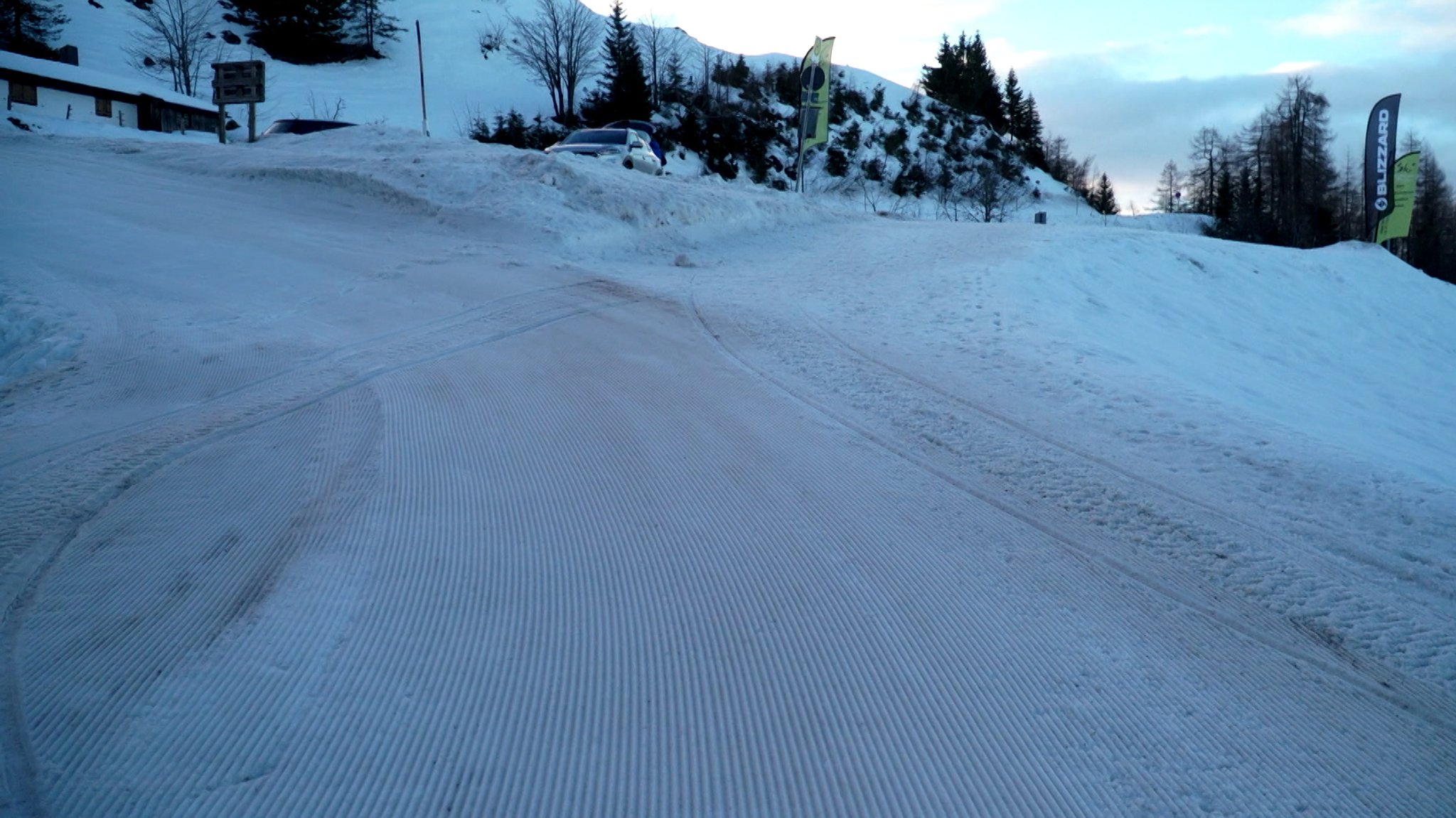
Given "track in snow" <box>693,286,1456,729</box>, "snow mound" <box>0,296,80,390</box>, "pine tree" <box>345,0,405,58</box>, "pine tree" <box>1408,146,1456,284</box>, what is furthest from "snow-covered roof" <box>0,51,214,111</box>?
"pine tree" <box>1408,146,1456,284</box>

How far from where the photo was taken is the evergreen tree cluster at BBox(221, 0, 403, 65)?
56.6m

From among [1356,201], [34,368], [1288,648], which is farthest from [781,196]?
[1356,201]

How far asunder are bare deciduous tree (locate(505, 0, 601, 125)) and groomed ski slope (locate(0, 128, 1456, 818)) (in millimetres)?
41097

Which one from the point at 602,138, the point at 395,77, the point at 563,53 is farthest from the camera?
the point at 395,77

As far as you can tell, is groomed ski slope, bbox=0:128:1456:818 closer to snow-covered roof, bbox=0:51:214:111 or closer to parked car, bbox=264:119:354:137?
parked car, bbox=264:119:354:137

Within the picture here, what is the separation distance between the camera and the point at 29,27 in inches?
1836

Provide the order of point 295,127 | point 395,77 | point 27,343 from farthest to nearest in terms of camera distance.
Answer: point 395,77
point 295,127
point 27,343

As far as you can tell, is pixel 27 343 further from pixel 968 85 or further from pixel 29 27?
pixel 968 85

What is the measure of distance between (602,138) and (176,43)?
39.6 m

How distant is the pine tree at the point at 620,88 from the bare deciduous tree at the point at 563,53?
1.35 m

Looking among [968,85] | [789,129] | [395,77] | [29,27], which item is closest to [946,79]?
[968,85]

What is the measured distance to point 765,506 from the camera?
491cm

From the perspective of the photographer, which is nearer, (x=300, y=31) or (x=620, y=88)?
(x=620, y=88)

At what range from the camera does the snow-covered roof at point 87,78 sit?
34.0 metres
